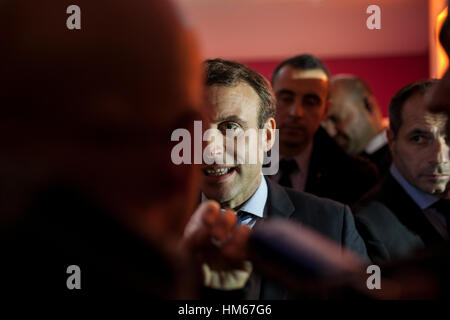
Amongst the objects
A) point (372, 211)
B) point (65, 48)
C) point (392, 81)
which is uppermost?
point (392, 81)

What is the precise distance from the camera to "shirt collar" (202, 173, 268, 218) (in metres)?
1.46

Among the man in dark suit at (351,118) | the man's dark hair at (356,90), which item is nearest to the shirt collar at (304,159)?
the man in dark suit at (351,118)

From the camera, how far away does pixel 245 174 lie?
4.80ft


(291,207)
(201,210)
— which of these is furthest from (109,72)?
(291,207)

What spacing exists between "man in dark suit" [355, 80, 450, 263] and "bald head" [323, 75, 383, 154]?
948 mm

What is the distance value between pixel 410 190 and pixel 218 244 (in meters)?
1.16

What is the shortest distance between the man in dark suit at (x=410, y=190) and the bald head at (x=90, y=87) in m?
1.11

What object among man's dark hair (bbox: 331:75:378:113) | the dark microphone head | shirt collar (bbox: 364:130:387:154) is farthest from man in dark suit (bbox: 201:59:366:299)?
man's dark hair (bbox: 331:75:378:113)

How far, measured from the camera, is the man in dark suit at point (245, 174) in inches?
55.3

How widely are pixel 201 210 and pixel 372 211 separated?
3.17 ft

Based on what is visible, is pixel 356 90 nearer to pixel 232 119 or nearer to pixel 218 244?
pixel 232 119

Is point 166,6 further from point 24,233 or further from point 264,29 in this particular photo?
point 264,29

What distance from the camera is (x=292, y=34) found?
6051 millimetres
